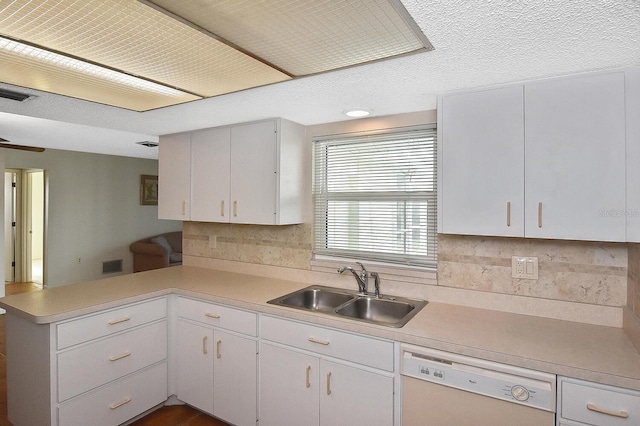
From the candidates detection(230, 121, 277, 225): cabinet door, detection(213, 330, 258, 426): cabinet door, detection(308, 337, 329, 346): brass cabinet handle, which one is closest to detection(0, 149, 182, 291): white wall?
detection(230, 121, 277, 225): cabinet door

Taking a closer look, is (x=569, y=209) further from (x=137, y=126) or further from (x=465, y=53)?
(x=137, y=126)

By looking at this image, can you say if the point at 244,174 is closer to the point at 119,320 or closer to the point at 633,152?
the point at 119,320

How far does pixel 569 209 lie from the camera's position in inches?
66.1

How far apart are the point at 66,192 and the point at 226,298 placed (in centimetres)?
536

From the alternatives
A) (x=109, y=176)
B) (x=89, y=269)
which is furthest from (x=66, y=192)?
(x=89, y=269)

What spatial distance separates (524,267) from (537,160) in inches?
24.8

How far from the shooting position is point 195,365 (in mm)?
2496

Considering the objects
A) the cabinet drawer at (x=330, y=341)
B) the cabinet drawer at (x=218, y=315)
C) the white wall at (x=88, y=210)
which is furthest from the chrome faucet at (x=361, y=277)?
the white wall at (x=88, y=210)

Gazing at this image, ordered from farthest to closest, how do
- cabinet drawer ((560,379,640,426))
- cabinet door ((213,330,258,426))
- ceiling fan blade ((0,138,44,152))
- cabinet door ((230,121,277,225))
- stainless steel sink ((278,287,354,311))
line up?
ceiling fan blade ((0,138,44,152))
cabinet door ((230,121,277,225))
stainless steel sink ((278,287,354,311))
cabinet door ((213,330,258,426))
cabinet drawer ((560,379,640,426))

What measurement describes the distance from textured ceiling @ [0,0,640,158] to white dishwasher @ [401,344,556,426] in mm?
1280

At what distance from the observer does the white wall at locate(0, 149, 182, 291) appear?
5.94 metres

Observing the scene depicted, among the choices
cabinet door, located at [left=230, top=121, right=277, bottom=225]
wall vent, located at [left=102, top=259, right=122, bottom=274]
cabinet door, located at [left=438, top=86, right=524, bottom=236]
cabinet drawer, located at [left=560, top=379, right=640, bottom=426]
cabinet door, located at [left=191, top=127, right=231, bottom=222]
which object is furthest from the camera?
wall vent, located at [left=102, top=259, right=122, bottom=274]

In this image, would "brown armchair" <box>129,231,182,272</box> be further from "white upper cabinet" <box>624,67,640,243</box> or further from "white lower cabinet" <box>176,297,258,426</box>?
"white upper cabinet" <box>624,67,640,243</box>

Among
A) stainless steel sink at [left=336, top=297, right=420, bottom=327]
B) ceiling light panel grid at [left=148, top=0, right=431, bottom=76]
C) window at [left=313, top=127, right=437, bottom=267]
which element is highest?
ceiling light panel grid at [left=148, top=0, right=431, bottom=76]
